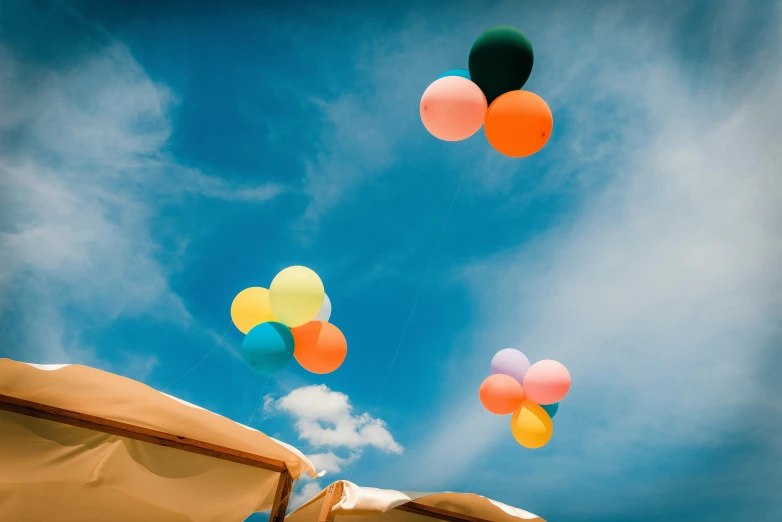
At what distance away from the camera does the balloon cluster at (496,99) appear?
2.79 metres

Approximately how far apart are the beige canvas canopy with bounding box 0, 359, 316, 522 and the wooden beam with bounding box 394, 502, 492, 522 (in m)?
0.65

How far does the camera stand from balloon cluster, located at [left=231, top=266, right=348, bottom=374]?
288 cm

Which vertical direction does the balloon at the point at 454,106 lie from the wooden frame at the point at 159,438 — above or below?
above

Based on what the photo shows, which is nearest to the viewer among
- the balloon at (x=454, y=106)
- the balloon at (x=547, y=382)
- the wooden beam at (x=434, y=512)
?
the balloon at (x=454, y=106)

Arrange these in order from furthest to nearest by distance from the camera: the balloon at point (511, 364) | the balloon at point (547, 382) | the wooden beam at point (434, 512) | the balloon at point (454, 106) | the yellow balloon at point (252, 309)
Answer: the balloon at point (511, 364) → the balloon at point (547, 382) → the yellow balloon at point (252, 309) → the wooden beam at point (434, 512) → the balloon at point (454, 106)

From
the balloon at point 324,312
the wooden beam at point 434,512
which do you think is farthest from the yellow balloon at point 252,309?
the wooden beam at point 434,512

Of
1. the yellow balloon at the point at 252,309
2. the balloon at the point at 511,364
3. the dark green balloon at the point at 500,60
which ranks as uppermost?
the dark green balloon at the point at 500,60

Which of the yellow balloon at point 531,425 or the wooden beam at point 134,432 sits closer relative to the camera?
the wooden beam at point 134,432

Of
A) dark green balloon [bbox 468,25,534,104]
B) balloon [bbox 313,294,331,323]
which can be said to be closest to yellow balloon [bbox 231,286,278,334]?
balloon [bbox 313,294,331,323]

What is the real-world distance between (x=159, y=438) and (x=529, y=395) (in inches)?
92.5

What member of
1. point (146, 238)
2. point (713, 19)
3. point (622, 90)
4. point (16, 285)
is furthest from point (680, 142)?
point (16, 285)

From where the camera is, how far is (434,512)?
3006 mm

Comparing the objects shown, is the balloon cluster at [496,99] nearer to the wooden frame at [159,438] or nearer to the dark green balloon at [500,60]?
the dark green balloon at [500,60]

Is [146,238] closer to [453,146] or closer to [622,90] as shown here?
[453,146]
